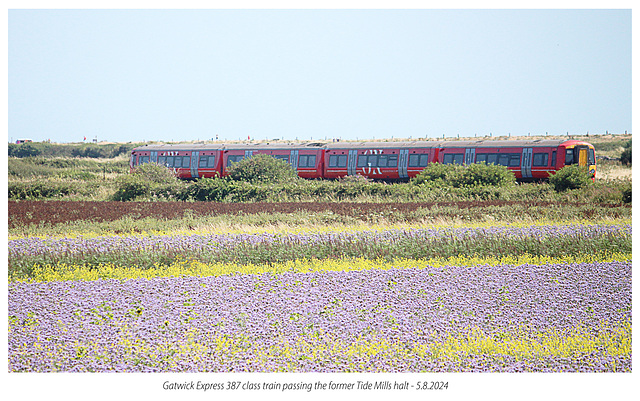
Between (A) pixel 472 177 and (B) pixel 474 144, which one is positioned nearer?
(A) pixel 472 177

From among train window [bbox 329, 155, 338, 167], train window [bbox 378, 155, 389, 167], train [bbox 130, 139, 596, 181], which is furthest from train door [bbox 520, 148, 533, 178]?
train window [bbox 329, 155, 338, 167]

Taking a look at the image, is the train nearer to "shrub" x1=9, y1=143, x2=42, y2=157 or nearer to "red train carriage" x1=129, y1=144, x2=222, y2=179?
"red train carriage" x1=129, y1=144, x2=222, y2=179

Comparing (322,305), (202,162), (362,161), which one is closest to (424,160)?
(362,161)

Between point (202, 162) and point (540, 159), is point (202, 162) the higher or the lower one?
the lower one

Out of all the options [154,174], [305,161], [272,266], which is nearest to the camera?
[272,266]

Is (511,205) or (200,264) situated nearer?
(200,264)

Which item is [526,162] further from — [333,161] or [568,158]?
[333,161]

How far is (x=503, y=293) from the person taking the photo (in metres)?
6.93

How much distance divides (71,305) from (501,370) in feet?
15.1

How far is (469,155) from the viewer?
2695cm

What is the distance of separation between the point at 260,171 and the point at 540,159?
494 inches
